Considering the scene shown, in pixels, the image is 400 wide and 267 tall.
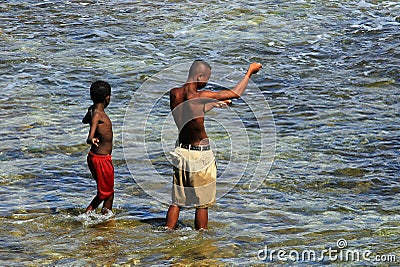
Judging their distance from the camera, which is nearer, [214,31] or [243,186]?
[243,186]

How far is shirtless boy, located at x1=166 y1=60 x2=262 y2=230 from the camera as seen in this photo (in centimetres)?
709

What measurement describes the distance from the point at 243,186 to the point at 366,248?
271 cm

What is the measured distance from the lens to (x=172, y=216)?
7.61 m

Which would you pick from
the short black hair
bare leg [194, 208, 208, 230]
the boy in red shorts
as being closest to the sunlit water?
bare leg [194, 208, 208, 230]

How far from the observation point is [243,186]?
9.63 meters

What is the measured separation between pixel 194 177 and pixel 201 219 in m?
0.51

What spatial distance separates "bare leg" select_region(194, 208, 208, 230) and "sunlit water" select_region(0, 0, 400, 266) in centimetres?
8

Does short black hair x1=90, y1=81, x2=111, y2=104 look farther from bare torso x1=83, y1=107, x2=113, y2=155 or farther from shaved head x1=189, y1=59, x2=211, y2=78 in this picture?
shaved head x1=189, y1=59, x2=211, y2=78

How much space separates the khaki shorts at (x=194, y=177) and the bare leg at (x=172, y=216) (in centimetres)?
13

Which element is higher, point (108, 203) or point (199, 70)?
point (199, 70)

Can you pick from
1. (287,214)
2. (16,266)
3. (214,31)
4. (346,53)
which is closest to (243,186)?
(287,214)

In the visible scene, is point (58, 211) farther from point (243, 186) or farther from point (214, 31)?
point (214, 31)

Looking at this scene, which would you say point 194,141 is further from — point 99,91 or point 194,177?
point 99,91

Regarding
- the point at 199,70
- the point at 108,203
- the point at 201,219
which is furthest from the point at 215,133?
the point at 199,70
